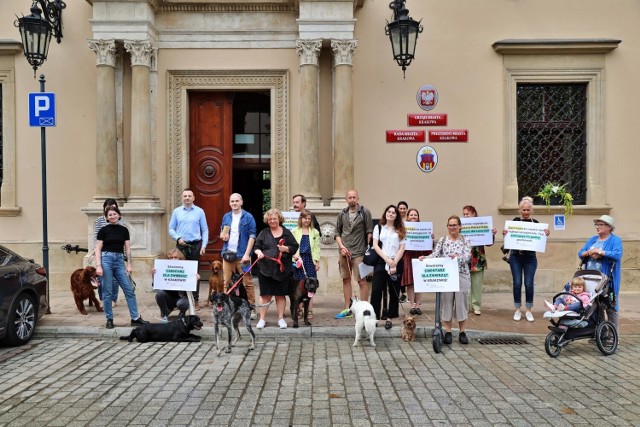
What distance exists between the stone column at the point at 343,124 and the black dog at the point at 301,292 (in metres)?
3.26

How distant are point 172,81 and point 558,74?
804 cm

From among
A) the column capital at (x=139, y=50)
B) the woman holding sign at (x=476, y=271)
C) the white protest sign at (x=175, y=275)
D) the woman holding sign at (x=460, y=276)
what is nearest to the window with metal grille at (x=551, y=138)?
the woman holding sign at (x=476, y=271)

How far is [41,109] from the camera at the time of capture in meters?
9.58

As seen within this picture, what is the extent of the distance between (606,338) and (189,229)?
647cm

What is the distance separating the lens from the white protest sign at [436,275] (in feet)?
24.6

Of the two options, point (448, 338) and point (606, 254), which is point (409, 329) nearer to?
Result: point (448, 338)

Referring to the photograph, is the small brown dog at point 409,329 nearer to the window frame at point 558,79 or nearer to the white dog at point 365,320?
the white dog at point 365,320

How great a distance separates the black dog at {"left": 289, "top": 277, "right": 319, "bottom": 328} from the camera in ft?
27.2

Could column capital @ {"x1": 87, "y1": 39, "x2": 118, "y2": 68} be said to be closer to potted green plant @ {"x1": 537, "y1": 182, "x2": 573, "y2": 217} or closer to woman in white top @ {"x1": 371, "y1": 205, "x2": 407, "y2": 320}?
woman in white top @ {"x1": 371, "y1": 205, "x2": 407, "y2": 320}

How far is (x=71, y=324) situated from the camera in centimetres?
876

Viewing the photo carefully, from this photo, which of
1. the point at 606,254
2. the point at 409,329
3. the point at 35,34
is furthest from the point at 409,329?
the point at 35,34

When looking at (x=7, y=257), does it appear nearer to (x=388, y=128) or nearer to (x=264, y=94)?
(x=264, y=94)

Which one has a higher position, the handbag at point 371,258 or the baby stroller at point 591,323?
the handbag at point 371,258

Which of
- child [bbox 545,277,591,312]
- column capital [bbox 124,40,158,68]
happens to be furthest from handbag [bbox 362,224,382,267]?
column capital [bbox 124,40,158,68]
